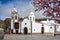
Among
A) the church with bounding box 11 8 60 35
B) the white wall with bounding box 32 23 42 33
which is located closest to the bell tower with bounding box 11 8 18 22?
the church with bounding box 11 8 60 35

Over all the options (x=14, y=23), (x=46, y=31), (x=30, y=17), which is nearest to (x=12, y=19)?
(x=14, y=23)

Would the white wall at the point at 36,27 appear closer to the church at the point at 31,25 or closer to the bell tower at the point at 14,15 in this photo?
the church at the point at 31,25

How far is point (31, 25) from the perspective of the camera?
39531mm

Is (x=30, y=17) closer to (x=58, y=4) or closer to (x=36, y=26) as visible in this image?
(x=36, y=26)

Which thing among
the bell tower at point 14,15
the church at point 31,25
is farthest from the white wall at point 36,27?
the bell tower at point 14,15

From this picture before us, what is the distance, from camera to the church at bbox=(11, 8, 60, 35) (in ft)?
128

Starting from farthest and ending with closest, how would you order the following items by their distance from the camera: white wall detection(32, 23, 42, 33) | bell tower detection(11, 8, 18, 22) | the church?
bell tower detection(11, 8, 18, 22), white wall detection(32, 23, 42, 33), the church

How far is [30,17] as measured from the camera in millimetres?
41531

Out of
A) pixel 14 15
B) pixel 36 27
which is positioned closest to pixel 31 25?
pixel 36 27

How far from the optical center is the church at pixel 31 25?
38.9 meters

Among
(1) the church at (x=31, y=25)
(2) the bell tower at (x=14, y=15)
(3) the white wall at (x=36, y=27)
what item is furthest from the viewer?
(2) the bell tower at (x=14, y=15)

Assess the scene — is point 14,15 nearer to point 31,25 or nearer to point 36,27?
point 31,25

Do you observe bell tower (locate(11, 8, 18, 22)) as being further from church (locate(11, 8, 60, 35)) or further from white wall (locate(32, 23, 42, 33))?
white wall (locate(32, 23, 42, 33))

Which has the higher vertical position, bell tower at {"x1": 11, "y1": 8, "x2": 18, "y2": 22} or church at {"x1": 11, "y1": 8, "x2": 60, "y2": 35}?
bell tower at {"x1": 11, "y1": 8, "x2": 18, "y2": 22}
